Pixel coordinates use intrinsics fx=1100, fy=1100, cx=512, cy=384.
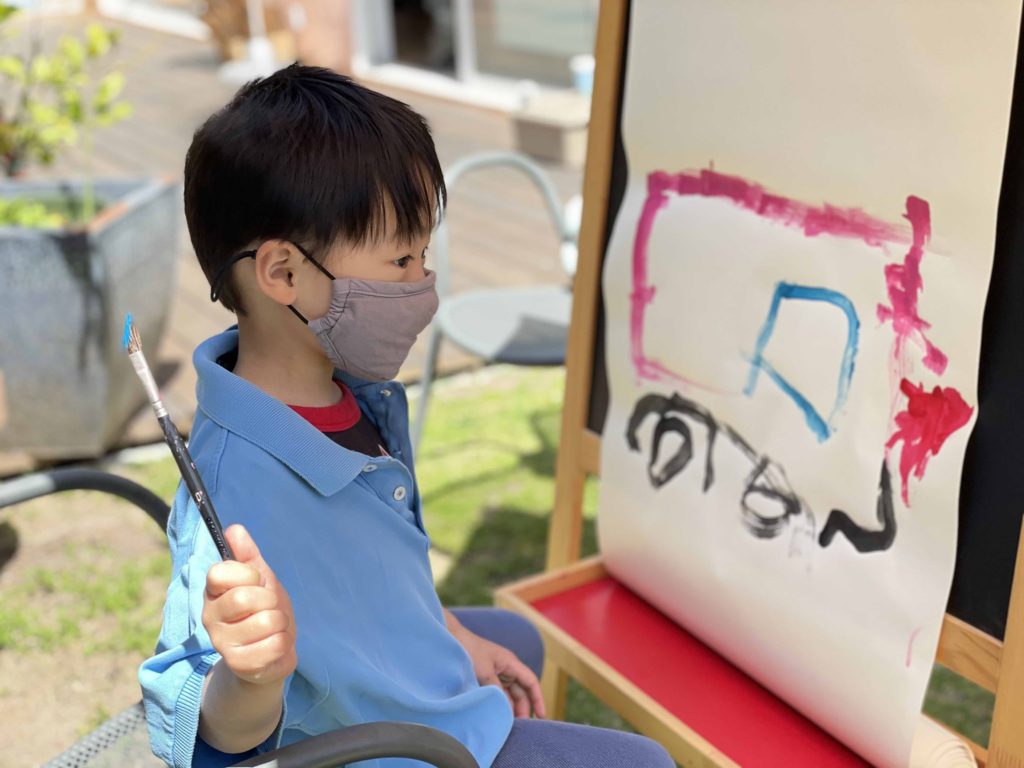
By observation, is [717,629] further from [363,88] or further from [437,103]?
[437,103]

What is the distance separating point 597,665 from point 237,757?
59 centimetres

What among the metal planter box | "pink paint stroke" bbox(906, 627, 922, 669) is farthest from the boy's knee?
the metal planter box

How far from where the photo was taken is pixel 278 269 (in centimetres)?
104

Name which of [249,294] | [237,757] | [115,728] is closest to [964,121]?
[249,294]

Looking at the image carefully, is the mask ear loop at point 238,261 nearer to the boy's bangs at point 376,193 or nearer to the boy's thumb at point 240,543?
the boy's bangs at point 376,193

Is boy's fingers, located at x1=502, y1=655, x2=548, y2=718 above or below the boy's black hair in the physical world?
below

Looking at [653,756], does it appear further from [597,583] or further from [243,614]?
[243,614]

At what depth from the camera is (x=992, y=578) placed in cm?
117

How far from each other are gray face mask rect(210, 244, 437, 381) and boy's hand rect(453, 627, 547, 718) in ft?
1.30

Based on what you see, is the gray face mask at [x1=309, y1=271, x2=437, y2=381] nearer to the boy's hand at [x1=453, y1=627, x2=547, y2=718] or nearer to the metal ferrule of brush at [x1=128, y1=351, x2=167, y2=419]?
the metal ferrule of brush at [x1=128, y1=351, x2=167, y2=419]

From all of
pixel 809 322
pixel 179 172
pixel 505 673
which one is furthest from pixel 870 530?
pixel 179 172

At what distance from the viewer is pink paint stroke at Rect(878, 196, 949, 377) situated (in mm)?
1157

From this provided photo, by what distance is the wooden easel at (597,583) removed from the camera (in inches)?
45.3

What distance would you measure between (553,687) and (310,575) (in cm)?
81
